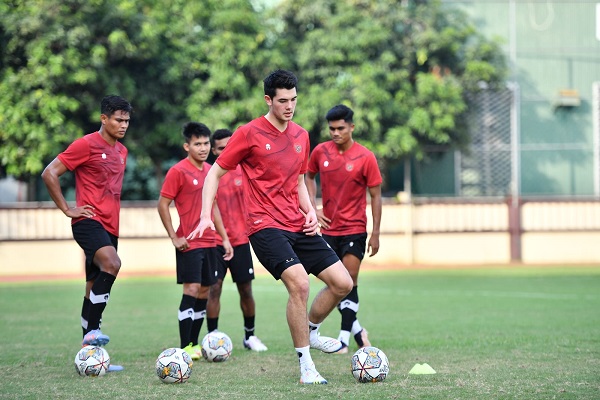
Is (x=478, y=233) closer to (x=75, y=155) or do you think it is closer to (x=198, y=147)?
(x=198, y=147)

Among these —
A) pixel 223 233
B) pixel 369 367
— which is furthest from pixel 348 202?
pixel 369 367

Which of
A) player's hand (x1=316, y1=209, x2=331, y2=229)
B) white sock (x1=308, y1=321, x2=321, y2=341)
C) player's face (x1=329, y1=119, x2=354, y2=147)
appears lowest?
white sock (x1=308, y1=321, x2=321, y2=341)

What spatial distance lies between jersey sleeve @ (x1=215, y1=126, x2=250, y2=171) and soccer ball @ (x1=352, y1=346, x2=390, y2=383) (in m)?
1.85

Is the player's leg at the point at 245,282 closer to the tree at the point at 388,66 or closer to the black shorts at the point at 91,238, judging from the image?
the black shorts at the point at 91,238

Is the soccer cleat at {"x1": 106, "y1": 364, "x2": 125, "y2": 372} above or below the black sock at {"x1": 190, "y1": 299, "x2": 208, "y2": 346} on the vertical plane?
below

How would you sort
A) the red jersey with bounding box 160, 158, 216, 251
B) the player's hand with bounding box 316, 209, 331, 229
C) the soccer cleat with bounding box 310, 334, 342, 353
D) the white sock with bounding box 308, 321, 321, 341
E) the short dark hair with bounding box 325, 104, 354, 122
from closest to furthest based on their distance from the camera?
the soccer cleat with bounding box 310, 334, 342, 353 < the white sock with bounding box 308, 321, 321, 341 < the red jersey with bounding box 160, 158, 216, 251 < the short dark hair with bounding box 325, 104, 354, 122 < the player's hand with bounding box 316, 209, 331, 229

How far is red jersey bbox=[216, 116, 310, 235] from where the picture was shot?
7.34m

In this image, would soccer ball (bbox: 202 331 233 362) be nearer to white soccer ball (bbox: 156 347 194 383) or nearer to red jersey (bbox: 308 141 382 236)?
white soccer ball (bbox: 156 347 194 383)

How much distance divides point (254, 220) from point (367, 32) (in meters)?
17.8

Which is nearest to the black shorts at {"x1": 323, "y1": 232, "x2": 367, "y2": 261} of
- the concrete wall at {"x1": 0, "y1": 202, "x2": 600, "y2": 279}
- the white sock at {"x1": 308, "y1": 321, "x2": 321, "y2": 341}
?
the white sock at {"x1": 308, "y1": 321, "x2": 321, "y2": 341}

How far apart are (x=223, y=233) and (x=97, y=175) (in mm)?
1472

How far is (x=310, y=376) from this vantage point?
702 centimetres

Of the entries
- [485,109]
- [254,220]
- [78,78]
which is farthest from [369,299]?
[485,109]

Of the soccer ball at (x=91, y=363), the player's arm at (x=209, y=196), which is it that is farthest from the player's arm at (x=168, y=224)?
the player's arm at (x=209, y=196)
